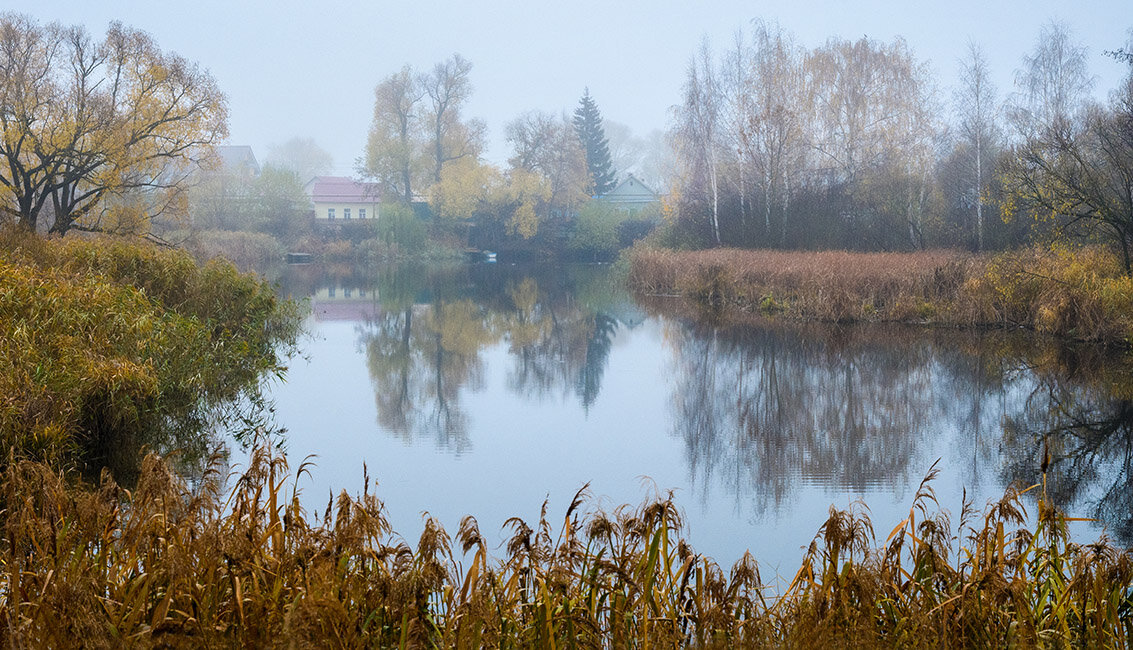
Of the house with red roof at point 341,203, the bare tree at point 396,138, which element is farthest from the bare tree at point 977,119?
the house with red roof at point 341,203

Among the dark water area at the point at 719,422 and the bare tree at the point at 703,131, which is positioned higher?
the bare tree at the point at 703,131

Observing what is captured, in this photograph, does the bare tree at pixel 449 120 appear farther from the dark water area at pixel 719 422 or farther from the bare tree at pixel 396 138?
the dark water area at pixel 719 422

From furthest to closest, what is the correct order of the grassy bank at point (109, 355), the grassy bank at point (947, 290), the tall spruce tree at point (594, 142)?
the tall spruce tree at point (594, 142) < the grassy bank at point (947, 290) < the grassy bank at point (109, 355)

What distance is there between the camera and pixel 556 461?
7957 mm

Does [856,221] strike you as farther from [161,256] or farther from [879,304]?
[161,256]

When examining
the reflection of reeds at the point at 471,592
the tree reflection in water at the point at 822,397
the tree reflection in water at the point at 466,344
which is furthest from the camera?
the tree reflection in water at the point at 466,344

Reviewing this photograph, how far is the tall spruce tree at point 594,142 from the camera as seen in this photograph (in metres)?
64.2

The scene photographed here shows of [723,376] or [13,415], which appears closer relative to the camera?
[13,415]

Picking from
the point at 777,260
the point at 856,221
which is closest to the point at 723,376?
the point at 777,260

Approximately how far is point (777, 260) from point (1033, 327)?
28.0 feet

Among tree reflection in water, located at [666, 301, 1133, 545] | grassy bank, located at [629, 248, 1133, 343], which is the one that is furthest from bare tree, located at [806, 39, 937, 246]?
tree reflection in water, located at [666, 301, 1133, 545]

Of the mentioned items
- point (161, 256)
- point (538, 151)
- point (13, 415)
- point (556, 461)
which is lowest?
point (556, 461)

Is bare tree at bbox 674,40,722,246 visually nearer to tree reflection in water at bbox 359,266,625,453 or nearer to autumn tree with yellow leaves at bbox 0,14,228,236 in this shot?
tree reflection in water at bbox 359,266,625,453

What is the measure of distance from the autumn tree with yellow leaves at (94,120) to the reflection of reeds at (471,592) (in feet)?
53.6
